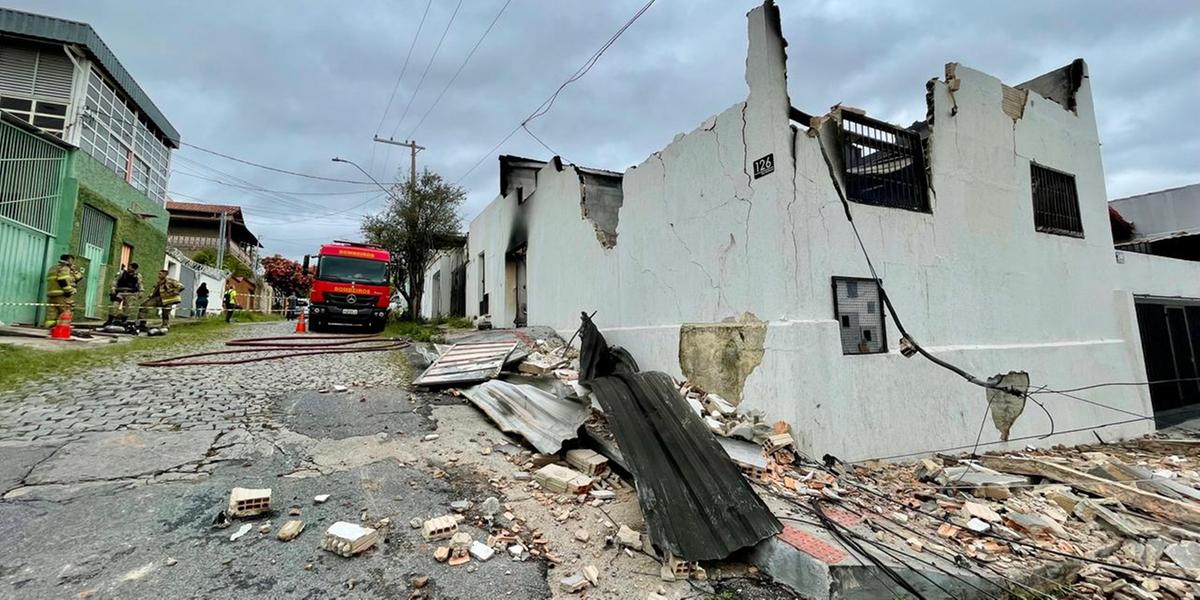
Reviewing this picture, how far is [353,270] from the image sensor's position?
511 inches

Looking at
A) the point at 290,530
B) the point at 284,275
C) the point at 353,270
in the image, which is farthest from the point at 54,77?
the point at 284,275

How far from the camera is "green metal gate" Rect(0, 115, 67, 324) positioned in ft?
29.7

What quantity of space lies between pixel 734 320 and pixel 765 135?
1.93 meters

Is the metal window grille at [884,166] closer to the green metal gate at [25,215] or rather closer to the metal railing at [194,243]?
the green metal gate at [25,215]

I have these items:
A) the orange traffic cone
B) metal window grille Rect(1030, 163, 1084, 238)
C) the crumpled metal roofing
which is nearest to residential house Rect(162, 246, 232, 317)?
the orange traffic cone

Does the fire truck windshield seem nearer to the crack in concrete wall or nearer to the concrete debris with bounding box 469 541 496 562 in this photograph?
the crack in concrete wall

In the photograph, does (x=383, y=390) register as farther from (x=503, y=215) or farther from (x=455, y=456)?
(x=503, y=215)

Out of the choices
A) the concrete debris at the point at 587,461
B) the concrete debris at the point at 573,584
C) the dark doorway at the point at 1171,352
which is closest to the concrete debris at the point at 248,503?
the concrete debris at the point at 573,584

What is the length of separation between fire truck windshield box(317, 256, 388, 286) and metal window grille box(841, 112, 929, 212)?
1225 centimetres

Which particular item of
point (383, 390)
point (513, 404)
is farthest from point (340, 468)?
point (383, 390)

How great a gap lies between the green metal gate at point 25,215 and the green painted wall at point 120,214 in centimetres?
43

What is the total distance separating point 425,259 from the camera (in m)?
18.1

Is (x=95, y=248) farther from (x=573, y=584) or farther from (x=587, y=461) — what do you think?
(x=573, y=584)

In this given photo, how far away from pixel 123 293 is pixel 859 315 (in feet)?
48.2
